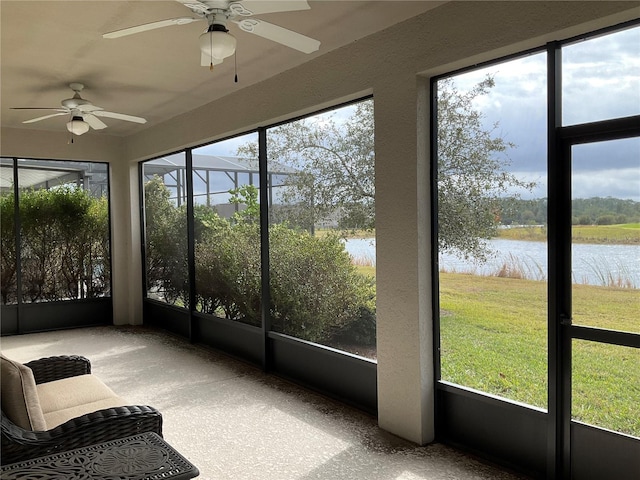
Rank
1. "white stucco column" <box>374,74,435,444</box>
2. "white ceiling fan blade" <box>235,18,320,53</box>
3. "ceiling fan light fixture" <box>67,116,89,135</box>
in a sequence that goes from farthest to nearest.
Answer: "ceiling fan light fixture" <box>67,116,89,135</box>
"white stucco column" <box>374,74,435,444</box>
"white ceiling fan blade" <box>235,18,320,53</box>

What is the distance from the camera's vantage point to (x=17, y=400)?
2307 mm

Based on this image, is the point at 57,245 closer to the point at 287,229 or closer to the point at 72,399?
the point at 287,229

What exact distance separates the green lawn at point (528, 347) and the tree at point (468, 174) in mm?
265

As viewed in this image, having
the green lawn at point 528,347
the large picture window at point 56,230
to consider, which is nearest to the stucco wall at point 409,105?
the green lawn at point 528,347

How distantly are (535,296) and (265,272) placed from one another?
2.75m

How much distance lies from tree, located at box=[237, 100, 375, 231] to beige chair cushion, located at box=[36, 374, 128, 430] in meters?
2.14

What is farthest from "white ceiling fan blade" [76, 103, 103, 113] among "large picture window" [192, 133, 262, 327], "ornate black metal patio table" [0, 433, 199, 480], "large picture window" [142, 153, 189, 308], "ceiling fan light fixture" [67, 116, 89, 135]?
"ornate black metal patio table" [0, 433, 199, 480]

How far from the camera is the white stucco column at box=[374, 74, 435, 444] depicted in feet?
11.4

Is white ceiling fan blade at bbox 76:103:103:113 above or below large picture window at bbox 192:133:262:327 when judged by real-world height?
above

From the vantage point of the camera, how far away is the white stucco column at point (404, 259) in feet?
11.4

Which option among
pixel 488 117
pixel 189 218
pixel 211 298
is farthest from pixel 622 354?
pixel 189 218

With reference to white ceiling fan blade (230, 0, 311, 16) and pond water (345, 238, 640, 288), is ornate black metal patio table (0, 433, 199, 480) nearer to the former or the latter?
white ceiling fan blade (230, 0, 311, 16)

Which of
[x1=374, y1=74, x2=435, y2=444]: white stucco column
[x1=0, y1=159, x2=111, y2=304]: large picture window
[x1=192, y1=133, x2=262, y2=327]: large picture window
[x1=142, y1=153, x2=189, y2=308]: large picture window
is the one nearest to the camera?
[x1=374, y1=74, x2=435, y2=444]: white stucco column

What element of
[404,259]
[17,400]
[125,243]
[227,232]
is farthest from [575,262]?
[125,243]
